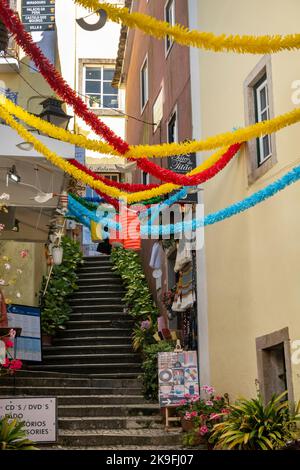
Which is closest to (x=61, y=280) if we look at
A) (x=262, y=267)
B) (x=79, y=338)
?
(x=79, y=338)

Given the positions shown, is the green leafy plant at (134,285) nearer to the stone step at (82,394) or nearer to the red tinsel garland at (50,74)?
the stone step at (82,394)

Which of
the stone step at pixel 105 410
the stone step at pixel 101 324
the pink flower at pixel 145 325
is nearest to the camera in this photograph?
the stone step at pixel 105 410

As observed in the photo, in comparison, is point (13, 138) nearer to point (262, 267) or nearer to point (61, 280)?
point (262, 267)

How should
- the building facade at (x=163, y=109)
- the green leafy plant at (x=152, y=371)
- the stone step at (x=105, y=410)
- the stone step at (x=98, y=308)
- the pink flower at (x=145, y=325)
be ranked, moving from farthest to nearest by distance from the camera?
the stone step at (x=98, y=308) < the pink flower at (x=145, y=325) < the building facade at (x=163, y=109) < the green leafy plant at (x=152, y=371) < the stone step at (x=105, y=410)

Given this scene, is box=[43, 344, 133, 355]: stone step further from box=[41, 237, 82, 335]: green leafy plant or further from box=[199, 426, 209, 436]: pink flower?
box=[199, 426, 209, 436]: pink flower

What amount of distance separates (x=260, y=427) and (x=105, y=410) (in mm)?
4332

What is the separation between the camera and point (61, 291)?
17.9m

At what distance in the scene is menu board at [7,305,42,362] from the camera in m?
14.9

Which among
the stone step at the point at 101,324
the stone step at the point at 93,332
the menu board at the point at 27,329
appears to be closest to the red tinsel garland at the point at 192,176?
the menu board at the point at 27,329

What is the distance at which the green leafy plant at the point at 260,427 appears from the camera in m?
Answer: 8.23

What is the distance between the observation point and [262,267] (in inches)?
383

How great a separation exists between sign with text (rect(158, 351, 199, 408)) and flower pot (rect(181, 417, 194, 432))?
38cm

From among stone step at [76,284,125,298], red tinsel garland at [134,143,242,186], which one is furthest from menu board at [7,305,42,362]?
red tinsel garland at [134,143,242,186]
